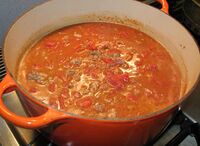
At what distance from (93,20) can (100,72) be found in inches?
11.0

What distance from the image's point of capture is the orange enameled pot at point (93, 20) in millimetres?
568

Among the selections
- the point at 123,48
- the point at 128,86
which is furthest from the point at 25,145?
the point at 123,48

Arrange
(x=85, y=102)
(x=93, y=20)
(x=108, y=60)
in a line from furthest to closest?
(x=93, y=20), (x=108, y=60), (x=85, y=102)

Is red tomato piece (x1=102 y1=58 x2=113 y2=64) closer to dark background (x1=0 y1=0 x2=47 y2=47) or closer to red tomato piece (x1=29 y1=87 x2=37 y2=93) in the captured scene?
red tomato piece (x1=29 y1=87 x2=37 y2=93)

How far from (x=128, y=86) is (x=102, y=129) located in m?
0.26

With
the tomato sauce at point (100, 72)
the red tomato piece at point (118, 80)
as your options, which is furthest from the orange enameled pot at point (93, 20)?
the red tomato piece at point (118, 80)

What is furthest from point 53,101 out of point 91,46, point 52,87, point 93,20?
point 93,20

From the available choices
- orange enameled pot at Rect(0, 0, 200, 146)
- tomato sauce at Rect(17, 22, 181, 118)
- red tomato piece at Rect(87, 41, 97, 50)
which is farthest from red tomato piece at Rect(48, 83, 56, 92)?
red tomato piece at Rect(87, 41, 97, 50)

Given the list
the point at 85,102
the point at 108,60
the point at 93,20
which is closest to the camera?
the point at 85,102

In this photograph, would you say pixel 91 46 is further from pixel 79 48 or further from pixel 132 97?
pixel 132 97

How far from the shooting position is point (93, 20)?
1.05 metres

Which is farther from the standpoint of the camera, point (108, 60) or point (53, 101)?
point (108, 60)

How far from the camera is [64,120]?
57 cm

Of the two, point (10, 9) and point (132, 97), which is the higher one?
point (10, 9)
